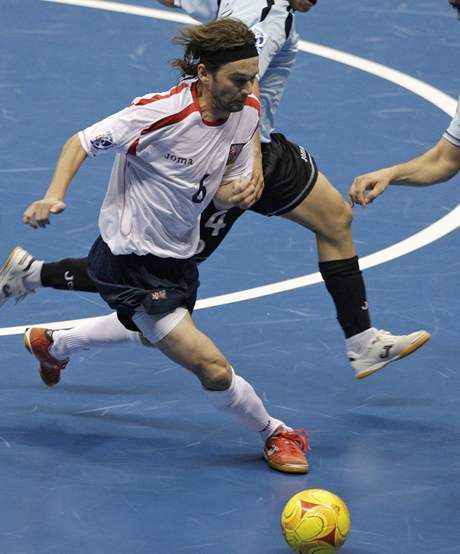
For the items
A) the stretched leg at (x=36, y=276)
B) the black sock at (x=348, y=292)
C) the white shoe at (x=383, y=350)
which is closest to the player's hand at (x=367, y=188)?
Result: the black sock at (x=348, y=292)

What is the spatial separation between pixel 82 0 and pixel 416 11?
10.2 feet

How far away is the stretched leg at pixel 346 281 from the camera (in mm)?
9594

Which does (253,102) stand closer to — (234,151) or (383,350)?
(234,151)

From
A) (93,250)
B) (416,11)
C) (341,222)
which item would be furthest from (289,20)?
(416,11)

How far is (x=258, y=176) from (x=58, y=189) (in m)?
1.11

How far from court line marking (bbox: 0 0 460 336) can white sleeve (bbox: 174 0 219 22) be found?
6.02ft

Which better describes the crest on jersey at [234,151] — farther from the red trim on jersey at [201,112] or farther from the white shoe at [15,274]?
the white shoe at [15,274]

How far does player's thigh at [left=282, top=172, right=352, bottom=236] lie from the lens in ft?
31.3

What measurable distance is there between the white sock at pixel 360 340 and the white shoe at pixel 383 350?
2 centimetres

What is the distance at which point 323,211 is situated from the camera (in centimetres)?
959

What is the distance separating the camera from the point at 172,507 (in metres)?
8.39

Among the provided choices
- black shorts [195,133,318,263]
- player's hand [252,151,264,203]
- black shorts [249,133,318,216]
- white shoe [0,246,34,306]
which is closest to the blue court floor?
white shoe [0,246,34,306]

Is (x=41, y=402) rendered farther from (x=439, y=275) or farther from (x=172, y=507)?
(x=439, y=275)

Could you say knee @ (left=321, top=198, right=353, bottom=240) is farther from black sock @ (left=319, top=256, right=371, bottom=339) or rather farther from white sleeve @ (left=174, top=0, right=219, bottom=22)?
white sleeve @ (left=174, top=0, right=219, bottom=22)
